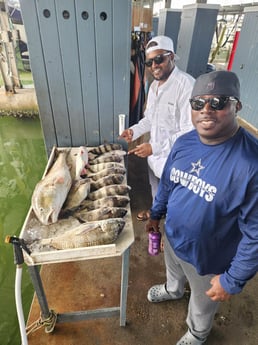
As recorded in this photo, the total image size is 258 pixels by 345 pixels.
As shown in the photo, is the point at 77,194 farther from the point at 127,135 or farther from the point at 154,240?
the point at 127,135

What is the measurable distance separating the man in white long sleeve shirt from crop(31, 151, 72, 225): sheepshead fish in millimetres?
651

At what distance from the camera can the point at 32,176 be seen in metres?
3.92

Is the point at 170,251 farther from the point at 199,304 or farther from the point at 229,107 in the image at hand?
the point at 229,107

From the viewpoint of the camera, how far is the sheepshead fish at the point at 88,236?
1.08m

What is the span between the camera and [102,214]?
1225 millimetres

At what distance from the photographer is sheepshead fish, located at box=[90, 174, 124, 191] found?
1.49m

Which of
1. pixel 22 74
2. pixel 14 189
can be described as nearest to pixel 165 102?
pixel 14 189

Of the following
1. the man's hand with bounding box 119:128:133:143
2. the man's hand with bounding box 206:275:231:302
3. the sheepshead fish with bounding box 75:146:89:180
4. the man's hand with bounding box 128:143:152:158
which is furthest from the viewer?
the man's hand with bounding box 119:128:133:143

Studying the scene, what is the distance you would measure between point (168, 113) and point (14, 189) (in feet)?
9.57

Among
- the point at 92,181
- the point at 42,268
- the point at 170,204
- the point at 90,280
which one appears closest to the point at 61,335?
the point at 90,280

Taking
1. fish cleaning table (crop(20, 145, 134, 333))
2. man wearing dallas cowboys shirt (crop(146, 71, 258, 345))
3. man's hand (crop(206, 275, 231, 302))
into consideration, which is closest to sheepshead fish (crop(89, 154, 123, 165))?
fish cleaning table (crop(20, 145, 134, 333))

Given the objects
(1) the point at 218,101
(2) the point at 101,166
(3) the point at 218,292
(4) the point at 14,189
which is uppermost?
(1) the point at 218,101

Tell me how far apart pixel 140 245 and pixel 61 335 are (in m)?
Result: 1.04

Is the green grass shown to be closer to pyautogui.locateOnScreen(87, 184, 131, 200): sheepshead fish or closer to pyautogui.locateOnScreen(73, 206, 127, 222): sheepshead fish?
pyautogui.locateOnScreen(87, 184, 131, 200): sheepshead fish
